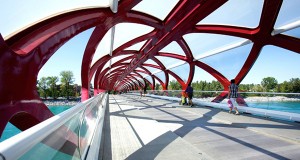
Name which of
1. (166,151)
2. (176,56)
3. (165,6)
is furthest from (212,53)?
(166,151)

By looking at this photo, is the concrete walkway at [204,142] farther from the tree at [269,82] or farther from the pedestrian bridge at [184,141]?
the tree at [269,82]

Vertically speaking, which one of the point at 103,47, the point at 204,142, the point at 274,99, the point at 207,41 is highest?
the point at 207,41

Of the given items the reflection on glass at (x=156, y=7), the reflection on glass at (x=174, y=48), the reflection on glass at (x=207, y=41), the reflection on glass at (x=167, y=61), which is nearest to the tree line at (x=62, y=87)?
the reflection on glass at (x=167, y=61)

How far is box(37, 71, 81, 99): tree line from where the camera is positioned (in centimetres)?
8820

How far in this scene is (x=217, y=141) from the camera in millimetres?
5285

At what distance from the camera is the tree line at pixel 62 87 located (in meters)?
88.2

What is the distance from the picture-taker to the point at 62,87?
299 ft

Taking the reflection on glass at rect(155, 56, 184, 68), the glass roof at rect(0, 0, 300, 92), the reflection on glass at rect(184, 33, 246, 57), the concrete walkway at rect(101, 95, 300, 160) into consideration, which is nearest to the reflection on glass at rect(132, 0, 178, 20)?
the glass roof at rect(0, 0, 300, 92)

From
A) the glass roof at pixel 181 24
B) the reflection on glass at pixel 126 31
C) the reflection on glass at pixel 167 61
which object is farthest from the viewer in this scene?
the reflection on glass at pixel 167 61

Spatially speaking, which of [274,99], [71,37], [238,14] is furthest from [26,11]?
[238,14]

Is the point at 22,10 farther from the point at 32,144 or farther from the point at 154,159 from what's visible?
the point at 32,144

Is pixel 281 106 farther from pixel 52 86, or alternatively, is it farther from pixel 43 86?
pixel 52 86

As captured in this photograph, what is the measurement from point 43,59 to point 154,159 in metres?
3.73

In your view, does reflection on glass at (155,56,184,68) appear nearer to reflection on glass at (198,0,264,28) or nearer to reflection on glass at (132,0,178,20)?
reflection on glass at (198,0,264,28)
